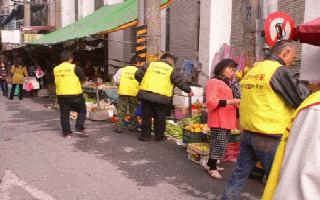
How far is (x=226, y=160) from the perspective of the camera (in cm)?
604

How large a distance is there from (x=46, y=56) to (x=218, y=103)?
609 inches

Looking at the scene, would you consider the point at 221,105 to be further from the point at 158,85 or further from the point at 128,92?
the point at 128,92

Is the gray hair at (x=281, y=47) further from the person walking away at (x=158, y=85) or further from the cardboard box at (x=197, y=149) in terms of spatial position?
the person walking away at (x=158, y=85)

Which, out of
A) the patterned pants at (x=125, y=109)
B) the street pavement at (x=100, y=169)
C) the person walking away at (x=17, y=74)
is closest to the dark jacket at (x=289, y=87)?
the street pavement at (x=100, y=169)

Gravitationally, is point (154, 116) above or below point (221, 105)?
below

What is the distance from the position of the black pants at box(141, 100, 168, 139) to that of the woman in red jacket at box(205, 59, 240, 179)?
2450 mm

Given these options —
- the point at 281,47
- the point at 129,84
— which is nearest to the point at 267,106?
the point at 281,47

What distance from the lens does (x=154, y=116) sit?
7.39 metres

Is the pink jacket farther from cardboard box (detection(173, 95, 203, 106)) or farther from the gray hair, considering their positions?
cardboard box (detection(173, 95, 203, 106))

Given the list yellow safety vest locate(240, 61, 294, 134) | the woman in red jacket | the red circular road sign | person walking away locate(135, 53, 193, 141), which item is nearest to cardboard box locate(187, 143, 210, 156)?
the woman in red jacket

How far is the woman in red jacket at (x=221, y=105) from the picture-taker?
15.4 ft

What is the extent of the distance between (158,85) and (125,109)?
1691mm

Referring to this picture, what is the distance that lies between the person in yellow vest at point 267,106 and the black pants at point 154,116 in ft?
12.9

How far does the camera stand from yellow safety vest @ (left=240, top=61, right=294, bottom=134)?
310 centimetres
